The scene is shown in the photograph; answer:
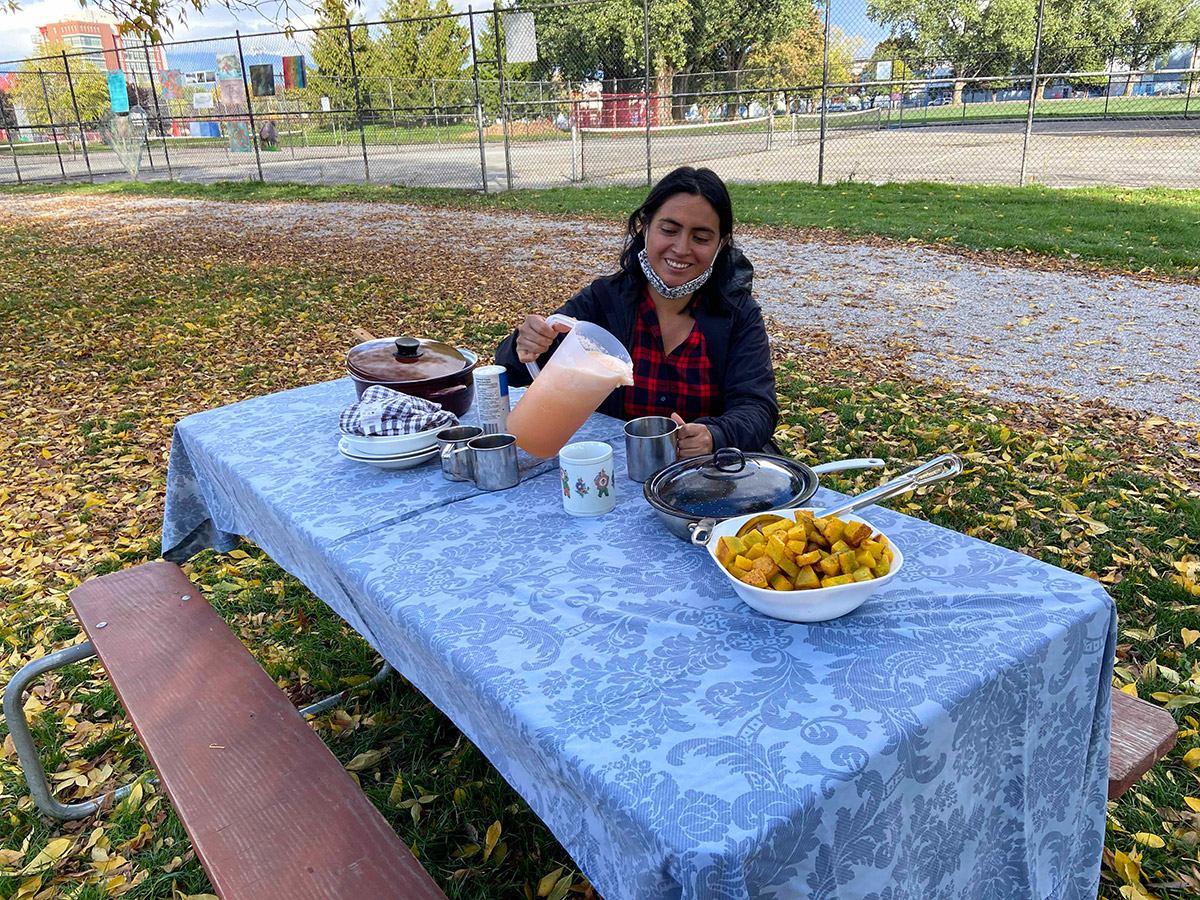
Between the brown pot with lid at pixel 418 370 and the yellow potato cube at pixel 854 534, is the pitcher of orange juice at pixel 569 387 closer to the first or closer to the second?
the brown pot with lid at pixel 418 370

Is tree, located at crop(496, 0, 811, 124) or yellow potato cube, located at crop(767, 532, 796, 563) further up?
tree, located at crop(496, 0, 811, 124)

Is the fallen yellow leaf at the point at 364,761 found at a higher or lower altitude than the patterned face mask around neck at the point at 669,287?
lower

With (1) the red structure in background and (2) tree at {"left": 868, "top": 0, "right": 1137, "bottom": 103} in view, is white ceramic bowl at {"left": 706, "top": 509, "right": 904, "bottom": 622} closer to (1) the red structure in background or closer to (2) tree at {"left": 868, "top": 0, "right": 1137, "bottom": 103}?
(2) tree at {"left": 868, "top": 0, "right": 1137, "bottom": 103}

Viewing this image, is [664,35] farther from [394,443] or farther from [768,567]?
[768,567]

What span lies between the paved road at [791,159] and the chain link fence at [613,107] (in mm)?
73

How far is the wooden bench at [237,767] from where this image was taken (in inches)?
52.7

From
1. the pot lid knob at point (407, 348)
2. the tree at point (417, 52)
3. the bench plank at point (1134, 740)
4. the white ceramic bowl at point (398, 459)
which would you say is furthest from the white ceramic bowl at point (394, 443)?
the tree at point (417, 52)

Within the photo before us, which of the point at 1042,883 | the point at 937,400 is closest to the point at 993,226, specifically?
the point at 937,400

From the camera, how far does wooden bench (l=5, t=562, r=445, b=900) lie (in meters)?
1.34

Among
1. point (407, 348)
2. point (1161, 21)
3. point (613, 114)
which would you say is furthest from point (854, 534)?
point (1161, 21)

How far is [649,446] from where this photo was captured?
1.79 meters

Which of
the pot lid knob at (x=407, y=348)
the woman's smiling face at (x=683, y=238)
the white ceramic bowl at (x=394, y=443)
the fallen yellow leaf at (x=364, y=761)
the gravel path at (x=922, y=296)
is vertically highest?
the woman's smiling face at (x=683, y=238)

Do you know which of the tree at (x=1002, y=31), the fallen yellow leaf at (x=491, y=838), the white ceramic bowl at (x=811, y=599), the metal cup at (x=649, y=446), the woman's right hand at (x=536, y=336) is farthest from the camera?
the tree at (x=1002, y=31)

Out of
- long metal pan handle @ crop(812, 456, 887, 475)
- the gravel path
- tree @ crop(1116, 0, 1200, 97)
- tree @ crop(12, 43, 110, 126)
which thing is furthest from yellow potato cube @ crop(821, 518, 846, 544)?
tree @ crop(12, 43, 110, 126)
